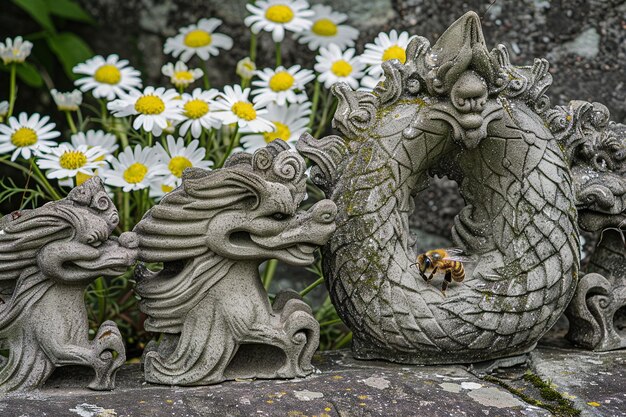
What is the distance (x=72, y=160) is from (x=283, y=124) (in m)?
0.54

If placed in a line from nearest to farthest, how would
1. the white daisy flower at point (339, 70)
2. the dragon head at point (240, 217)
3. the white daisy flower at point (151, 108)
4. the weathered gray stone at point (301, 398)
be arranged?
the weathered gray stone at point (301, 398) < the dragon head at point (240, 217) < the white daisy flower at point (151, 108) < the white daisy flower at point (339, 70)

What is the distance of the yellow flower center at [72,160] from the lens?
219 centimetres

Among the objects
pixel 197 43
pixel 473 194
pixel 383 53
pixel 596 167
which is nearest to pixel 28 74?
pixel 197 43

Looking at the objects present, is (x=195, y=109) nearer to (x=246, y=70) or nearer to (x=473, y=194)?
(x=246, y=70)

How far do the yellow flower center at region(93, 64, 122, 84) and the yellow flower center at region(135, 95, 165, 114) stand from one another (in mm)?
228

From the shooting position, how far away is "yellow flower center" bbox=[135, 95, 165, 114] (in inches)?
90.3

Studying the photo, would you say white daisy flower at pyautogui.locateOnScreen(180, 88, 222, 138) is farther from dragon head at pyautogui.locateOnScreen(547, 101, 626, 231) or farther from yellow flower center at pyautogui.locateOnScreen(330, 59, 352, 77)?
dragon head at pyautogui.locateOnScreen(547, 101, 626, 231)

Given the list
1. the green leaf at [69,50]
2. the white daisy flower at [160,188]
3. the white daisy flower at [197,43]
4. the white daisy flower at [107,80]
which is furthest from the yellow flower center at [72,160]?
the green leaf at [69,50]

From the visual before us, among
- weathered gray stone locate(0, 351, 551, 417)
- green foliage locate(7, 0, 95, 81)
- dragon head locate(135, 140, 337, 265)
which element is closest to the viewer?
weathered gray stone locate(0, 351, 551, 417)

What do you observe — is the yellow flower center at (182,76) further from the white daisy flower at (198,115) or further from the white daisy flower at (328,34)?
the white daisy flower at (328,34)

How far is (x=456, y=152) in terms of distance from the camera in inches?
84.5

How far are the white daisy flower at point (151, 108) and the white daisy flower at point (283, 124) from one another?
224 millimetres

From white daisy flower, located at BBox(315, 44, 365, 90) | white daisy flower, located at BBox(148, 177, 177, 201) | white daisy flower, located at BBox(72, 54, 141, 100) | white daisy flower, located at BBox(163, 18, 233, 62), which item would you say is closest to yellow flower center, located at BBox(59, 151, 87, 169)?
white daisy flower, located at BBox(148, 177, 177, 201)

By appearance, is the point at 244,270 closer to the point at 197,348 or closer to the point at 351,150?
the point at 197,348
